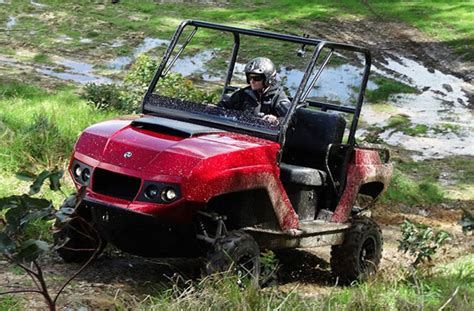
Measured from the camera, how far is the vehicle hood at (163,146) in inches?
219

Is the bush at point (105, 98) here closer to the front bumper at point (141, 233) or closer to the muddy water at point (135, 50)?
Result: the front bumper at point (141, 233)

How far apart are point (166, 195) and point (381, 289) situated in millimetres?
1347

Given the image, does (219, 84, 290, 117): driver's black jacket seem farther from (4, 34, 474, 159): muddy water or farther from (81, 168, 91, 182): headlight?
(4, 34, 474, 159): muddy water

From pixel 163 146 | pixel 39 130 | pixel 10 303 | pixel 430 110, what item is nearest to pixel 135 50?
pixel 430 110

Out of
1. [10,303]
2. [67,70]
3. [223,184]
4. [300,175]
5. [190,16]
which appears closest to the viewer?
[10,303]

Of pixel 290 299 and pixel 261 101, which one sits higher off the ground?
pixel 261 101

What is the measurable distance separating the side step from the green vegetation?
9752 mm

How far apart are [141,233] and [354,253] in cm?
204

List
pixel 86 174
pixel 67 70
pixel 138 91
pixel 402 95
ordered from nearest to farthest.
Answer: pixel 86 174
pixel 138 91
pixel 67 70
pixel 402 95

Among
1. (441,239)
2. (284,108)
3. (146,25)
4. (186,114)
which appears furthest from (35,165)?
(146,25)

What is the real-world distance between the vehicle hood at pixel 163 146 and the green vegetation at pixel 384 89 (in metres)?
10.8

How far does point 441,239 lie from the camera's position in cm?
707

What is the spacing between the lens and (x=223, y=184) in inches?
223

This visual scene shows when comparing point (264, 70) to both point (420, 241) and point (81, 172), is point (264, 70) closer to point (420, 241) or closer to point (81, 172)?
point (81, 172)
